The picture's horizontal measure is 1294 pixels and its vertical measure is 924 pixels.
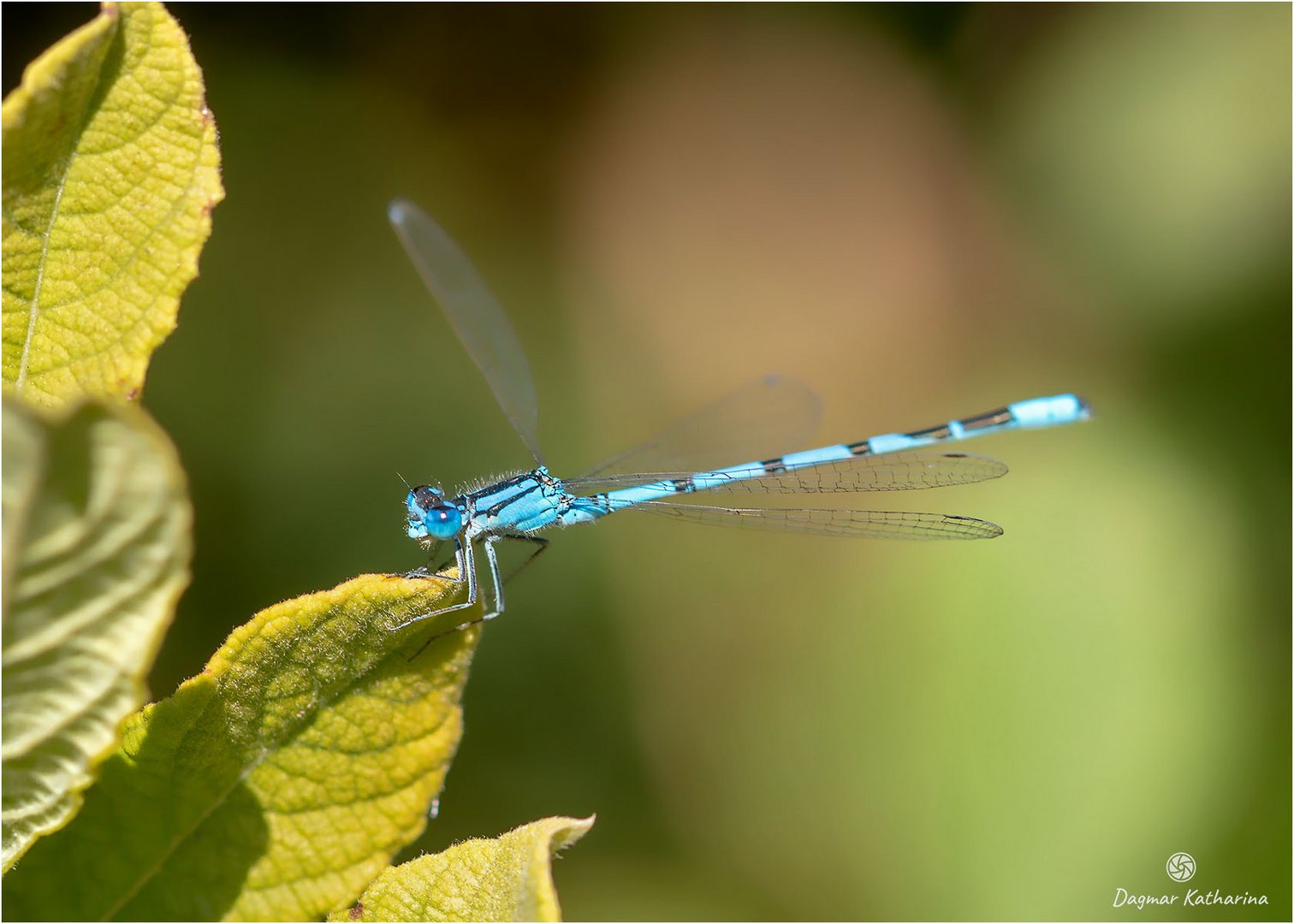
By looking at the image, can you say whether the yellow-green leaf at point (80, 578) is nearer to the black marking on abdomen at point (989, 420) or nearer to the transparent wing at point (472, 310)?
the transparent wing at point (472, 310)

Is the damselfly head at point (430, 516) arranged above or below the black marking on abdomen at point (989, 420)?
below

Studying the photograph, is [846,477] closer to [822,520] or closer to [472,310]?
[822,520]

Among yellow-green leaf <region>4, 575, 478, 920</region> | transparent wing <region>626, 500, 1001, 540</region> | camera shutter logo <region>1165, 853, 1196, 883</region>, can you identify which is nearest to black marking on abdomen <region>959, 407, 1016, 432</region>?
transparent wing <region>626, 500, 1001, 540</region>

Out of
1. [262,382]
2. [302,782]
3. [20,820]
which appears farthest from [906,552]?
[20,820]

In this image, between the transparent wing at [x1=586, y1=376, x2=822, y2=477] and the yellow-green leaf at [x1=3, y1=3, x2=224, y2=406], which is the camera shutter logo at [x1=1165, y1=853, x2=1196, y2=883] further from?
the yellow-green leaf at [x1=3, y1=3, x2=224, y2=406]

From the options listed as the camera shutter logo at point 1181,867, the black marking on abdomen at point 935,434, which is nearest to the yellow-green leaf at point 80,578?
the camera shutter logo at point 1181,867

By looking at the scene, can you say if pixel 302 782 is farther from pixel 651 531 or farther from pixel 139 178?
pixel 651 531
